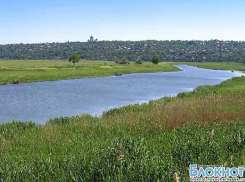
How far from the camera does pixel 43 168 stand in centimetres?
757

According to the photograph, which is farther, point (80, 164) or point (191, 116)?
point (191, 116)

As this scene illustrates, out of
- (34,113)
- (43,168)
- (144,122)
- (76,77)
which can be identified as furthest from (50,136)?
(76,77)

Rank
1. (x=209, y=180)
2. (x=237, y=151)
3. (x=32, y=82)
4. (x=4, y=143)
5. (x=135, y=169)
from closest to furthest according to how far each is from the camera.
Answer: (x=209, y=180)
(x=135, y=169)
(x=237, y=151)
(x=4, y=143)
(x=32, y=82)

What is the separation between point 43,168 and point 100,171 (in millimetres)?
1570

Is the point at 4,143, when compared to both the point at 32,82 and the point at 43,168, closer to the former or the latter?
the point at 43,168

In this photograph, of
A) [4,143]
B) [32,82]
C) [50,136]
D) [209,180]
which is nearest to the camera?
[209,180]

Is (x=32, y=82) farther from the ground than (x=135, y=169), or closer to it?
closer to it

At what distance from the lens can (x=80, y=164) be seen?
24.6 ft

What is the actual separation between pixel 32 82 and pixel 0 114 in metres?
33.6

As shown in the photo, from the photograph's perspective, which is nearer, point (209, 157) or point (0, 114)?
point (209, 157)

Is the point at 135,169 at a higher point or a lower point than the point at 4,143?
higher

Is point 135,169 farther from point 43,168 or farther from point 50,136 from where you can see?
point 50,136

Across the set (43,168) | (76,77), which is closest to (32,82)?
(76,77)

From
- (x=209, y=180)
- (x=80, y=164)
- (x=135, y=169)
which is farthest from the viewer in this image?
(x=80, y=164)
